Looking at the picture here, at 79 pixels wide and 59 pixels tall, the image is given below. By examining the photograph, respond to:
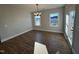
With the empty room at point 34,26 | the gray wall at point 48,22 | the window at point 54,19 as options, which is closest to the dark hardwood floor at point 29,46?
the empty room at point 34,26

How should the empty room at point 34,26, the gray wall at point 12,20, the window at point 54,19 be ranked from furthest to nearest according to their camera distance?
the window at point 54,19 → the gray wall at point 12,20 → the empty room at point 34,26

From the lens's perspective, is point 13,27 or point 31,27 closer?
point 13,27

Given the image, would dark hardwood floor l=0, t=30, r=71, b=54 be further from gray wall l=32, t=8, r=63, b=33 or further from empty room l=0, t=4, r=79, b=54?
gray wall l=32, t=8, r=63, b=33

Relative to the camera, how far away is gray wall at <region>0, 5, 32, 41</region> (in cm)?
428

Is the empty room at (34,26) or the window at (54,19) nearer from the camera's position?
the empty room at (34,26)

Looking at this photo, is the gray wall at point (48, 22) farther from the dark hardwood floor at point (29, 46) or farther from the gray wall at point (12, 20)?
the dark hardwood floor at point (29, 46)

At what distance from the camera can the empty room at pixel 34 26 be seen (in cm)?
403

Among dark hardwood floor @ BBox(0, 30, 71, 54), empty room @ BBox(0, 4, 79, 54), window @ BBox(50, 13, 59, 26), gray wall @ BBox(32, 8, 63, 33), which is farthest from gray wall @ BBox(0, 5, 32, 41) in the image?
window @ BBox(50, 13, 59, 26)

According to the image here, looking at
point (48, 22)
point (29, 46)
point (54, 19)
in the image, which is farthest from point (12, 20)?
point (54, 19)

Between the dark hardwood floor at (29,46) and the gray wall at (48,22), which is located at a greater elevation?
the gray wall at (48,22)

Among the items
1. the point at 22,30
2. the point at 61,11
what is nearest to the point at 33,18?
the point at 22,30

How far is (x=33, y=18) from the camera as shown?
6.73 meters

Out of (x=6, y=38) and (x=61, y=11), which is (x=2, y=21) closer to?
(x=6, y=38)
